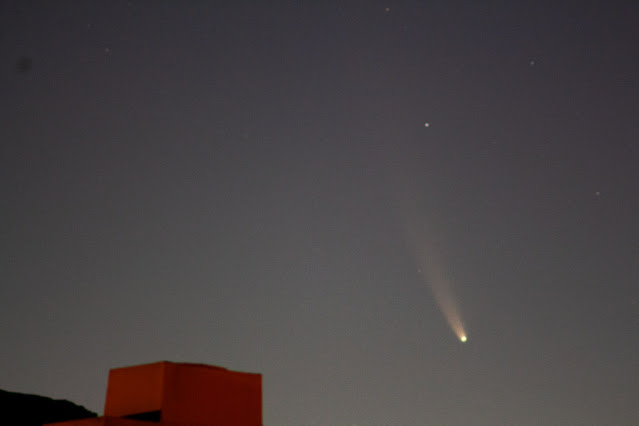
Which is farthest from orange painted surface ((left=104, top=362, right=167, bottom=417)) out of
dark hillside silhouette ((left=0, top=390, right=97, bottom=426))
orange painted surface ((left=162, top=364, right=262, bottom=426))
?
dark hillside silhouette ((left=0, top=390, right=97, bottom=426))

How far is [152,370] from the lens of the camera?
10234 millimetres

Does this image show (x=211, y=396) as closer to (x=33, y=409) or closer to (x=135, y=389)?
(x=135, y=389)

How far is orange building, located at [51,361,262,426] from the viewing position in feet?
32.8

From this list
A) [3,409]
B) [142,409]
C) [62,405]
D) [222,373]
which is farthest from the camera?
[62,405]

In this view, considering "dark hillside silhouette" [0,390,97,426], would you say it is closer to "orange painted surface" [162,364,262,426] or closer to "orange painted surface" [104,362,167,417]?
"orange painted surface" [104,362,167,417]

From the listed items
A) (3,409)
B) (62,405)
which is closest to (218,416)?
(3,409)

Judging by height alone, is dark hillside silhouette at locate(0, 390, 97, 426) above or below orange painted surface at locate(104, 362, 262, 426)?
above

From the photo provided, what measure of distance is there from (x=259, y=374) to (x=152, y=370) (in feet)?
6.58

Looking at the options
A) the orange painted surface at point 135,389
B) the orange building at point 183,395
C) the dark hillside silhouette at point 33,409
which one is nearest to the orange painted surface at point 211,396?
the orange building at point 183,395

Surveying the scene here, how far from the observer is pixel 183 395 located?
33.4 feet

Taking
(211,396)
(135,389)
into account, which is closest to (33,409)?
(135,389)

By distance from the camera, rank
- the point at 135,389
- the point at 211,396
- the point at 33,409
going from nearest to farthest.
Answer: the point at 135,389
the point at 211,396
the point at 33,409

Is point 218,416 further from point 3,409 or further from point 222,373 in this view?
point 3,409

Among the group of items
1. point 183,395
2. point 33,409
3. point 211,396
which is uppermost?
point 33,409
